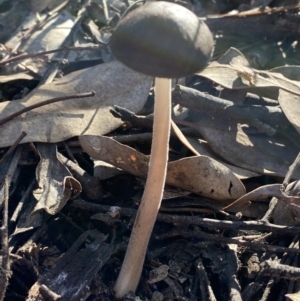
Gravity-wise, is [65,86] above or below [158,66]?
below

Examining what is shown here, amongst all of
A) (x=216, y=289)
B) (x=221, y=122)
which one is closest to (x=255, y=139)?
(x=221, y=122)

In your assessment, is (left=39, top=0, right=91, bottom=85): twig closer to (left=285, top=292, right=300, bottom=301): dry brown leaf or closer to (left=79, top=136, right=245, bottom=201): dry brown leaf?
(left=79, top=136, right=245, bottom=201): dry brown leaf

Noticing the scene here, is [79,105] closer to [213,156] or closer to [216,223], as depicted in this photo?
[213,156]

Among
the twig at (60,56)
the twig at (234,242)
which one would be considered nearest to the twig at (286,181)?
the twig at (234,242)

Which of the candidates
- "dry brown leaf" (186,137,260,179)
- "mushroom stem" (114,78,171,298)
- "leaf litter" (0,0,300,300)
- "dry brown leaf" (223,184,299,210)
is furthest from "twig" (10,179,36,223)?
"dry brown leaf" (223,184,299,210)

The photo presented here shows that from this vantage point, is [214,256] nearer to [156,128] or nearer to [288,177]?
[288,177]

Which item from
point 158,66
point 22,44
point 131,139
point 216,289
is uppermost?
point 158,66

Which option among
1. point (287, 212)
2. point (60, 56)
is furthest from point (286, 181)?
point (60, 56)
